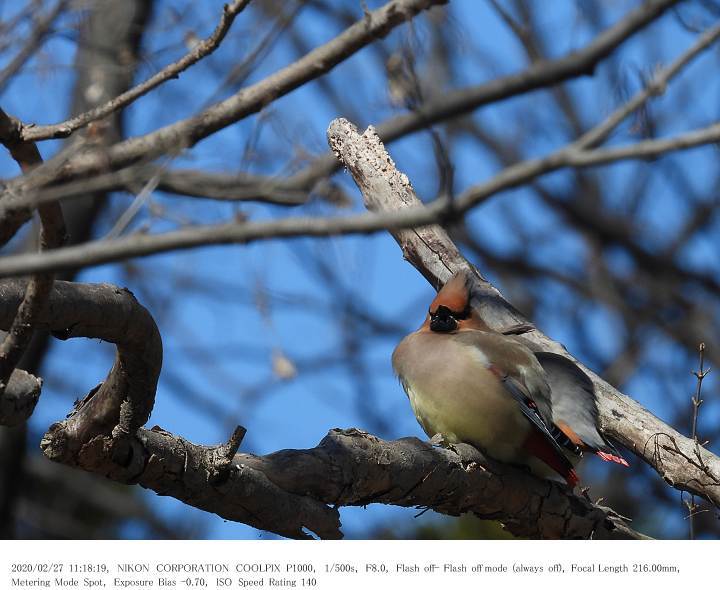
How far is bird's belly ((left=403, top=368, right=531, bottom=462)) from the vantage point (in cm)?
410

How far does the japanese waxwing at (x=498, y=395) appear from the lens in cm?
412

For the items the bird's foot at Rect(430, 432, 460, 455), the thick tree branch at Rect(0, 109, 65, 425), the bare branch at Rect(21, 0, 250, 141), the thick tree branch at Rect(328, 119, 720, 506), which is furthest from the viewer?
the thick tree branch at Rect(328, 119, 720, 506)

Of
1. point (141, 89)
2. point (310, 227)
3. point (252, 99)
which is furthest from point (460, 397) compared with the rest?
point (310, 227)

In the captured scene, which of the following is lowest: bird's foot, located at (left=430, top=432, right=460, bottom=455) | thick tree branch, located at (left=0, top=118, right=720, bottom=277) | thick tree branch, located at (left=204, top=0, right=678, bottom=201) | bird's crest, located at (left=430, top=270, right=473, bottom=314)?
thick tree branch, located at (left=0, top=118, right=720, bottom=277)

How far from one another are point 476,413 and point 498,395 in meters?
0.12

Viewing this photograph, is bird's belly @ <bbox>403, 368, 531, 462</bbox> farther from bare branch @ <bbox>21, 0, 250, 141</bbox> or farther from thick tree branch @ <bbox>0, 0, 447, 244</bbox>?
bare branch @ <bbox>21, 0, 250, 141</bbox>

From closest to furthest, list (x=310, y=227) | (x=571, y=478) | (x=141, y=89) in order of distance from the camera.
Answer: (x=310, y=227) < (x=141, y=89) < (x=571, y=478)

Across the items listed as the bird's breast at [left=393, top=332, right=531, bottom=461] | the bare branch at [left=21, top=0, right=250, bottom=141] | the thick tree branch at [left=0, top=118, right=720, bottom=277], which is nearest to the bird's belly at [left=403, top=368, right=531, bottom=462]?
the bird's breast at [left=393, top=332, right=531, bottom=461]

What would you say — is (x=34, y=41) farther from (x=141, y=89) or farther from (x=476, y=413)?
(x=476, y=413)

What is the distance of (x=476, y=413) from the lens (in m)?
4.18

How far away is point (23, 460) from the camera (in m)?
7.39

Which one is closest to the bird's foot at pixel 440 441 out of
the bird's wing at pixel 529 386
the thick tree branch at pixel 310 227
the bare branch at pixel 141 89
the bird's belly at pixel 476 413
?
the bird's belly at pixel 476 413
